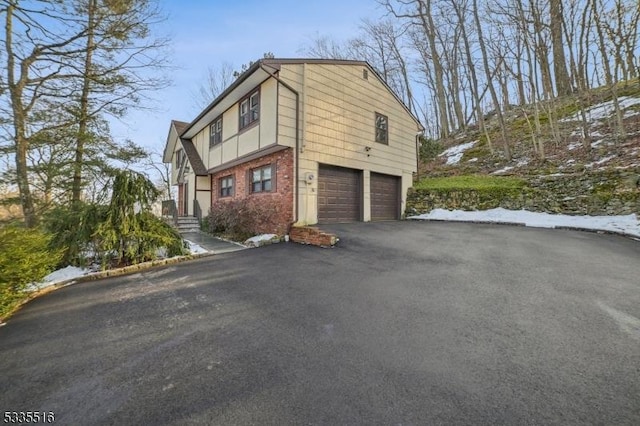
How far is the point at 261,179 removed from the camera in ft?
36.9

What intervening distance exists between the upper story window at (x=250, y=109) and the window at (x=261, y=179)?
5.99 ft

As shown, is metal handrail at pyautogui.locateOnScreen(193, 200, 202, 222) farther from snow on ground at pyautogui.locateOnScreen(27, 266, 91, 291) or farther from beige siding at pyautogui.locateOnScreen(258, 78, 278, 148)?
snow on ground at pyautogui.locateOnScreen(27, 266, 91, 291)

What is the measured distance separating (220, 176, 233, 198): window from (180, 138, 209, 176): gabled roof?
1.47 m

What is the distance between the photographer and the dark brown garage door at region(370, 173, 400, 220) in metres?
12.5

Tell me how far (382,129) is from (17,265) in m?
12.3

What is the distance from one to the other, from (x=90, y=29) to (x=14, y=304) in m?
6.86

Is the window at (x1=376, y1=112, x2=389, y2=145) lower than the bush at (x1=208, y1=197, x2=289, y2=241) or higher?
higher

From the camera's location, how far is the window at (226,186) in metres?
13.7

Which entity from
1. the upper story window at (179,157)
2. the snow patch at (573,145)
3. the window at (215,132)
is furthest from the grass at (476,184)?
the upper story window at (179,157)

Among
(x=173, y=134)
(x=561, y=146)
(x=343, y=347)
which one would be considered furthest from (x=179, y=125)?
(x=561, y=146)

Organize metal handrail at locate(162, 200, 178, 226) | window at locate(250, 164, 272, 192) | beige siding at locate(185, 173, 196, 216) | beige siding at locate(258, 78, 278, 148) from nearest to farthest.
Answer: beige siding at locate(258, 78, 278, 148), window at locate(250, 164, 272, 192), metal handrail at locate(162, 200, 178, 226), beige siding at locate(185, 173, 196, 216)

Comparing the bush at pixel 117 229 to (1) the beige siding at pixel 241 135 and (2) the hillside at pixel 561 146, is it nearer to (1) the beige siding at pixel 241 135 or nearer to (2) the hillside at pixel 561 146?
(1) the beige siding at pixel 241 135

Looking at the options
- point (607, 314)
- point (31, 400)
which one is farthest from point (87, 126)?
point (607, 314)

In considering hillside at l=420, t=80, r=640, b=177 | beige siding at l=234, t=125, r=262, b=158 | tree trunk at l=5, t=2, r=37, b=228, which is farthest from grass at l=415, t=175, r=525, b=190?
tree trunk at l=5, t=2, r=37, b=228
